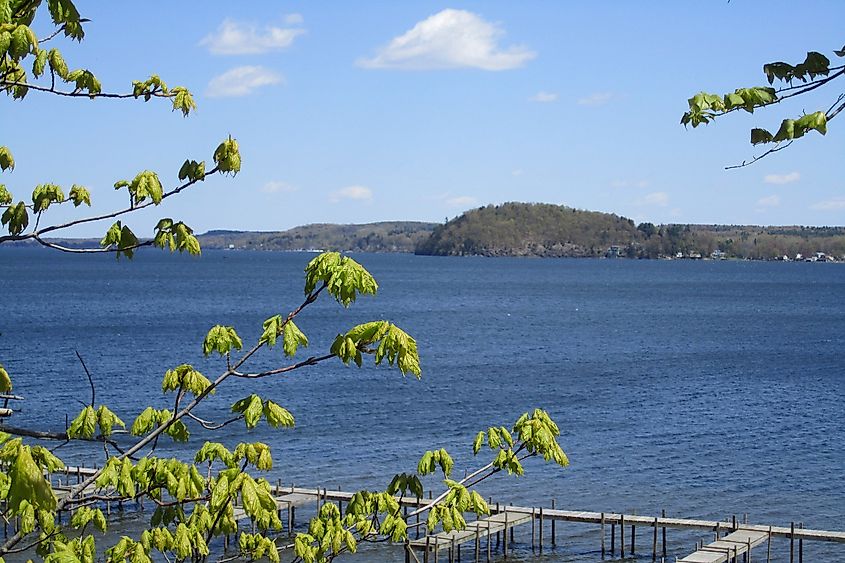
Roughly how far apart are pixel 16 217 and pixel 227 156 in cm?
140

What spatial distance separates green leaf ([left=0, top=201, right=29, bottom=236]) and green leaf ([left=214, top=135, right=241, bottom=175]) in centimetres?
128

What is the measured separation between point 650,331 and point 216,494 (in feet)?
343

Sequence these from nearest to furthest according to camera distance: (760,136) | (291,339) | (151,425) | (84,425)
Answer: (760,136) → (291,339) → (84,425) → (151,425)

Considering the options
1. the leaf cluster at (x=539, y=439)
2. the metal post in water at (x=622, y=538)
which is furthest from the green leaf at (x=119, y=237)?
the metal post in water at (x=622, y=538)

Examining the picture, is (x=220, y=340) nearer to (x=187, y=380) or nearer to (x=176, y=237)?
(x=187, y=380)

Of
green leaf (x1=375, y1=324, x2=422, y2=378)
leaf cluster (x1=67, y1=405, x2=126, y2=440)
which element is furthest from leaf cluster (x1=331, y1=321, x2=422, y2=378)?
leaf cluster (x1=67, y1=405, x2=126, y2=440)

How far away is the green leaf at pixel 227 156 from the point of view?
6719 millimetres

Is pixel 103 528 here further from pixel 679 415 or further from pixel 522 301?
pixel 522 301

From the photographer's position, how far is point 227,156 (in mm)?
6727

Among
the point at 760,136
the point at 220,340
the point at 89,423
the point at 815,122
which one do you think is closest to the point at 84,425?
the point at 89,423

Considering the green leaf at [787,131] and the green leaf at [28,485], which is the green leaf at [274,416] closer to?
the green leaf at [28,485]

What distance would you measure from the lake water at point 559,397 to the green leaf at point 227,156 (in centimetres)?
2745

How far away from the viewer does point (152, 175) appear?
6.78 m

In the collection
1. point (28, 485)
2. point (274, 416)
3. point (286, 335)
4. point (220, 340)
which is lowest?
point (274, 416)
